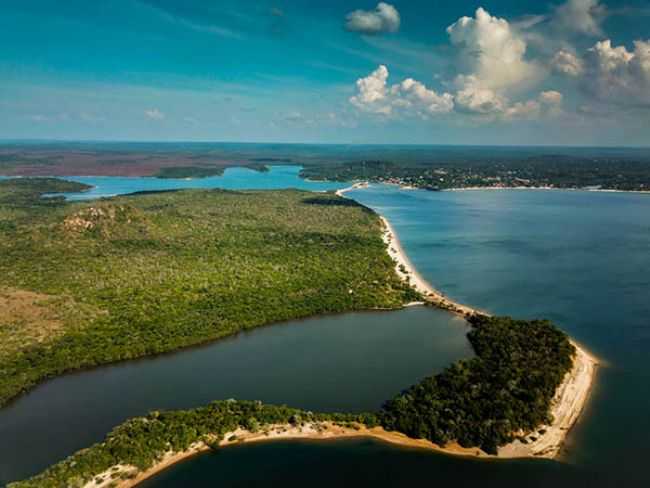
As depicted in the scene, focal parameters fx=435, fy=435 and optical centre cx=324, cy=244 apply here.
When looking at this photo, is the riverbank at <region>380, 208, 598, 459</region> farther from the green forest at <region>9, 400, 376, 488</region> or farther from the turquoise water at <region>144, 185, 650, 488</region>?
the green forest at <region>9, 400, 376, 488</region>

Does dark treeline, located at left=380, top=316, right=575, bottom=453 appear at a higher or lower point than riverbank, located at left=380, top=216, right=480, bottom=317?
lower

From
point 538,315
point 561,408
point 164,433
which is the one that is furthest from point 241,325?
point 538,315

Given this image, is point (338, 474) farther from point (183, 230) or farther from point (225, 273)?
point (183, 230)

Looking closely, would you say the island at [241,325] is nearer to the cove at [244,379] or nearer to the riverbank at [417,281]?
the riverbank at [417,281]

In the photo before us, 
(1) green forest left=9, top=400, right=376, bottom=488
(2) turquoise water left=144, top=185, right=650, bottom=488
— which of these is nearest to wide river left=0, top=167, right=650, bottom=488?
(2) turquoise water left=144, top=185, right=650, bottom=488

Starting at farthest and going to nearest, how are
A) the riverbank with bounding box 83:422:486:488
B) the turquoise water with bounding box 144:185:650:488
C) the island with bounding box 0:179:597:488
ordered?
the island with bounding box 0:179:597:488, the riverbank with bounding box 83:422:486:488, the turquoise water with bounding box 144:185:650:488

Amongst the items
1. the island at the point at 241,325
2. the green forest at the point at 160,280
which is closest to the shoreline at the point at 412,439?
the island at the point at 241,325

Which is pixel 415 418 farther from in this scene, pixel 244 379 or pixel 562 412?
pixel 244 379
